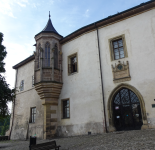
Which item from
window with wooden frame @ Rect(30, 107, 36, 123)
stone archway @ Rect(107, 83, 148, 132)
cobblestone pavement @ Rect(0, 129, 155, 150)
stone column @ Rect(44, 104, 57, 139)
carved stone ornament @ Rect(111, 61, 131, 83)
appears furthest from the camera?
window with wooden frame @ Rect(30, 107, 36, 123)

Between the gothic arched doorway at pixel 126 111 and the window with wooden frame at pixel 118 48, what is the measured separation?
2.30 metres

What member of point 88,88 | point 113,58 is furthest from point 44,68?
point 113,58

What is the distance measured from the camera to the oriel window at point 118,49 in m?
12.1

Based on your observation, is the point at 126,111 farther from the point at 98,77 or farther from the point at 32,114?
the point at 32,114

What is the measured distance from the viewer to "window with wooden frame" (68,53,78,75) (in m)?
14.5

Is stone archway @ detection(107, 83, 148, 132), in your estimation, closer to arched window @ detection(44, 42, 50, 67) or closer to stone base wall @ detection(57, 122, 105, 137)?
stone base wall @ detection(57, 122, 105, 137)

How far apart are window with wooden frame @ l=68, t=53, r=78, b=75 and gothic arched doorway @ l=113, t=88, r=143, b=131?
172 inches

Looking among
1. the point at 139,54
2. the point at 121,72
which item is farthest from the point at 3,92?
the point at 139,54

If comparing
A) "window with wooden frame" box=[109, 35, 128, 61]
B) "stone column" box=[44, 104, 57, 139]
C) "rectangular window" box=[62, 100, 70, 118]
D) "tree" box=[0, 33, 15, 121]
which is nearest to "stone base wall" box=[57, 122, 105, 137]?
"stone column" box=[44, 104, 57, 139]

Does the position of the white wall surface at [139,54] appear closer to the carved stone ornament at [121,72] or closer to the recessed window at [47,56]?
the carved stone ornament at [121,72]

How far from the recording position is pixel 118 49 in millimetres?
12273

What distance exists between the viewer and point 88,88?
1280 cm

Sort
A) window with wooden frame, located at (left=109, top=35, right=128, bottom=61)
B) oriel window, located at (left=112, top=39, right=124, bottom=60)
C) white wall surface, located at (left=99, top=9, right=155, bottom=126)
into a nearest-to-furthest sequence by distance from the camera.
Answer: white wall surface, located at (left=99, top=9, right=155, bottom=126) < window with wooden frame, located at (left=109, top=35, right=128, bottom=61) < oriel window, located at (left=112, top=39, right=124, bottom=60)

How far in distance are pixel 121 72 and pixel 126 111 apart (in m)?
2.49
